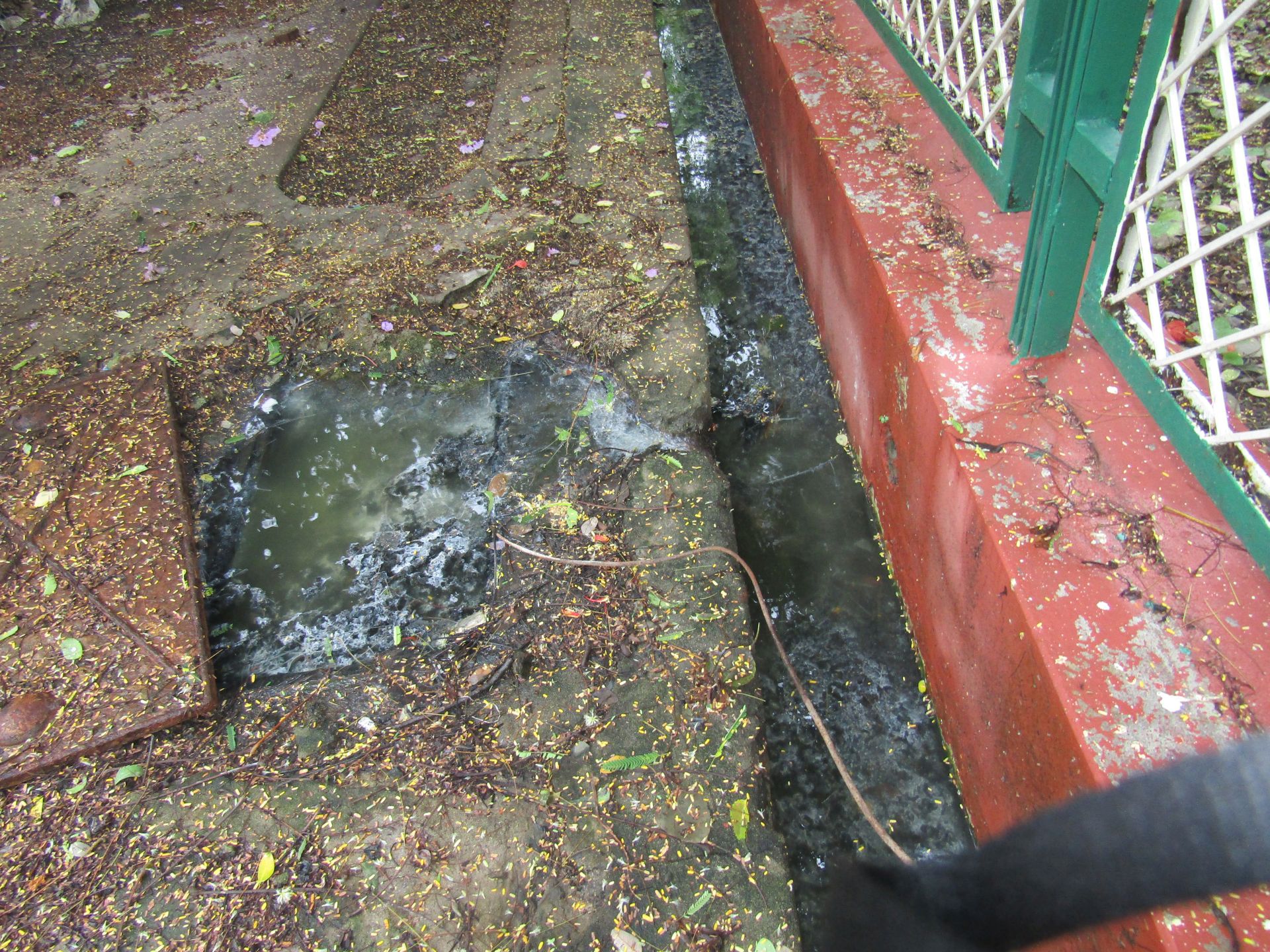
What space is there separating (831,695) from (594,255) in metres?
2.05

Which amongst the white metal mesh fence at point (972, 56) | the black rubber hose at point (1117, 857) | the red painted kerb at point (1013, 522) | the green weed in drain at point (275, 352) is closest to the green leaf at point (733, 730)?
the red painted kerb at point (1013, 522)

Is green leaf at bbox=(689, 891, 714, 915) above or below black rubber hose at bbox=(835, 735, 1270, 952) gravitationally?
below

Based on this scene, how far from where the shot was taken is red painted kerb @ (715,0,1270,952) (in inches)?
51.3

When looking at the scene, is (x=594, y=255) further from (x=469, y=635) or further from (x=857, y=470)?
(x=469, y=635)

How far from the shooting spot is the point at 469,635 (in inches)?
83.4

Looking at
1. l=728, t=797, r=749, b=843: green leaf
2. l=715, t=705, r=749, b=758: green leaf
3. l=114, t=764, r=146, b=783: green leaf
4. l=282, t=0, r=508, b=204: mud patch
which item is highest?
l=282, t=0, r=508, b=204: mud patch

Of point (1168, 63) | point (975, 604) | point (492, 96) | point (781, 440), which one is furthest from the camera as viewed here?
point (492, 96)

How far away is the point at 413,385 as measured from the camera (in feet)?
9.57

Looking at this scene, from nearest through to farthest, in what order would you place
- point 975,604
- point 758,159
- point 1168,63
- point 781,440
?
point 1168,63 → point 975,604 → point 781,440 → point 758,159

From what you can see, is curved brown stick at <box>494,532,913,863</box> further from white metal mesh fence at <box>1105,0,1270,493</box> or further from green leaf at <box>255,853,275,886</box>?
white metal mesh fence at <box>1105,0,1270,493</box>

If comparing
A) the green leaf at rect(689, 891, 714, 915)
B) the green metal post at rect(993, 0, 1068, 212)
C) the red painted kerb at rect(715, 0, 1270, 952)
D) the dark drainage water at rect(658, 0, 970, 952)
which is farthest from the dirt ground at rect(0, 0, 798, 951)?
the green metal post at rect(993, 0, 1068, 212)

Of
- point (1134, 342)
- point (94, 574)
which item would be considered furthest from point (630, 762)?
point (94, 574)

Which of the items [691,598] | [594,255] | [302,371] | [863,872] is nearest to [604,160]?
[594,255]

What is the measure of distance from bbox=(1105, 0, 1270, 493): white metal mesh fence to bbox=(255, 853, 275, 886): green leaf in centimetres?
209
